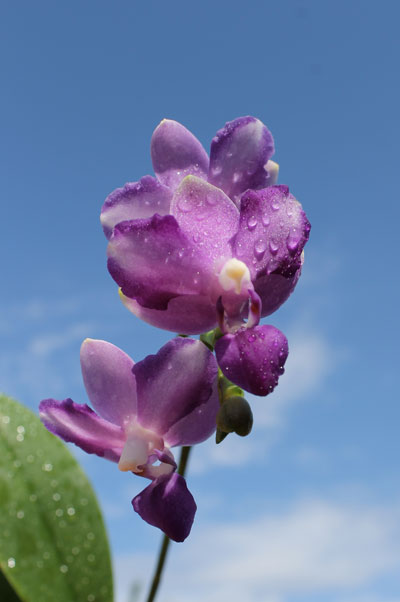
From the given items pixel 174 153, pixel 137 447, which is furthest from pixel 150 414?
pixel 174 153

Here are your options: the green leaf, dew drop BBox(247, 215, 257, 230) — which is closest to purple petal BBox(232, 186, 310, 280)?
dew drop BBox(247, 215, 257, 230)

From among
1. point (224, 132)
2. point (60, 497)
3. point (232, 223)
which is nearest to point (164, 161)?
point (224, 132)

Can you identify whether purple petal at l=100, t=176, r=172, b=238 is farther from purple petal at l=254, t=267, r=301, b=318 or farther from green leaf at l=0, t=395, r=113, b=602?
green leaf at l=0, t=395, r=113, b=602

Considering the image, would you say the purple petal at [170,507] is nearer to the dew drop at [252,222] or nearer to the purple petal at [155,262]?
the purple petal at [155,262]

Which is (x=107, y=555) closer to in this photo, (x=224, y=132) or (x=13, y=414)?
(x=13, y=414)

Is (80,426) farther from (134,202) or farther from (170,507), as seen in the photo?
(134,202)

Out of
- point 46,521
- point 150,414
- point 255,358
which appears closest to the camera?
point 255,358

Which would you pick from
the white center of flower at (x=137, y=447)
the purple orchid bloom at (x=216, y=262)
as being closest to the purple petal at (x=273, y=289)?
the purple orchid bloom at (x=216, y=262)

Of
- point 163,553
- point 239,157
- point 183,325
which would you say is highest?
point 239,157
